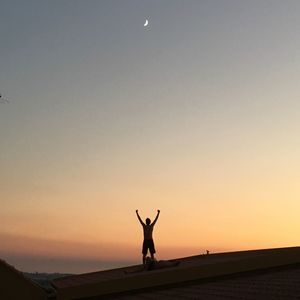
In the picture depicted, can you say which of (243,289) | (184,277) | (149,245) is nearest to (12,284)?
(184,277)

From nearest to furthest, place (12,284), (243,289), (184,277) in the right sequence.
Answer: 1. (243,289)
2. (12,284)
3. (184,277)

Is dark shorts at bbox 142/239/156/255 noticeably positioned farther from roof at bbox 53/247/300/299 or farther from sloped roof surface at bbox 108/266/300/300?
sloped roof surface at bbox 108/266/300/300

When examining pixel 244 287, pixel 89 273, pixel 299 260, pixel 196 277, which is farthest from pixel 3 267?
pixel 89 273

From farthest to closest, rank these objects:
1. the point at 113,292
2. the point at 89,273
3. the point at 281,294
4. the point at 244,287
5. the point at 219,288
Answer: the point at 89,273, the point at 113,292, the point at 219,288, the point at 244,287, the point at 281,294

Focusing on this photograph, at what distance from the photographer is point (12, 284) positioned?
959 centimetres

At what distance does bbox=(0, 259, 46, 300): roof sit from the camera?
31.2ft

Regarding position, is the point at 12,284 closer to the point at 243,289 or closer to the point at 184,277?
the point at 184,277

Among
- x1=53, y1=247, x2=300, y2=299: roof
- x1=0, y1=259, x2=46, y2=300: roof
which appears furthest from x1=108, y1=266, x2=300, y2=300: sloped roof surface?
x1=0, y1=259, x2=46, y2=300: roof

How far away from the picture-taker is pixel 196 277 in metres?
10.3

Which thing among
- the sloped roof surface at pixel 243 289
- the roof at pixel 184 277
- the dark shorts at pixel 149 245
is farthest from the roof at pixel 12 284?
the dark shorts at pixel 149 245

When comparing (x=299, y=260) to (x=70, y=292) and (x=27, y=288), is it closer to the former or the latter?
(x=70, y=292)

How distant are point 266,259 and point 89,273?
8.03m

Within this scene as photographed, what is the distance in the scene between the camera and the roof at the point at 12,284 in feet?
31.2

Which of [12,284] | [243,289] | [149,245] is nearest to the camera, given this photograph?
[243,289]
